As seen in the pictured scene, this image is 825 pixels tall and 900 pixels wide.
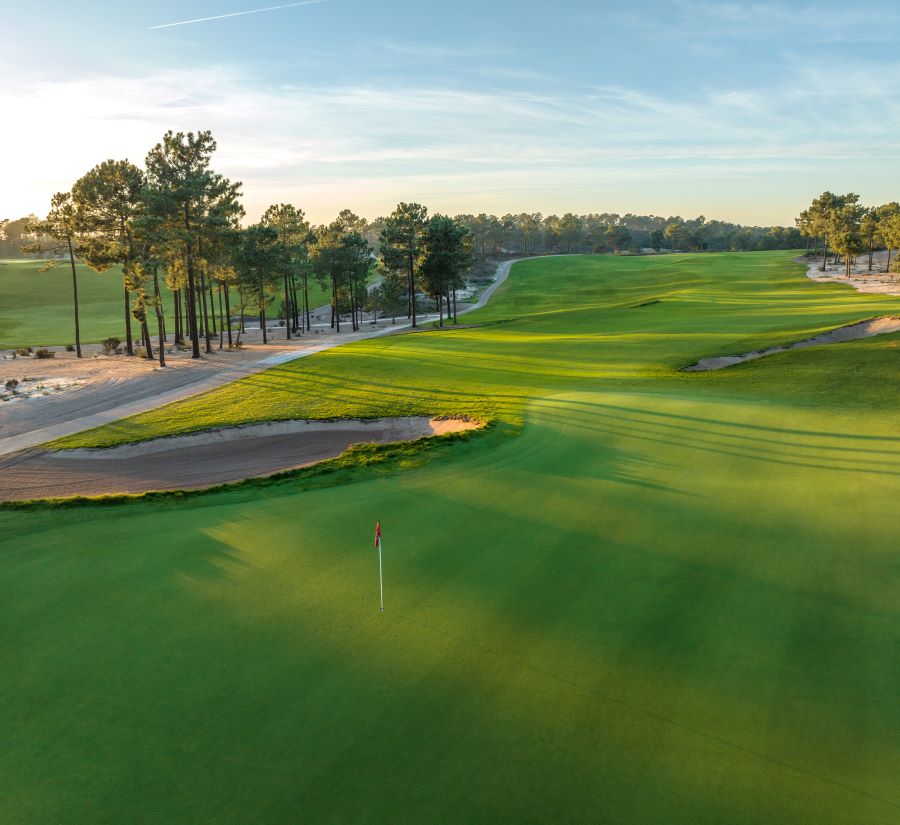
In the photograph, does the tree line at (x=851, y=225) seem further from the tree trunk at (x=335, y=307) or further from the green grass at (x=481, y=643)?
the green grass at (x=481, y=643)

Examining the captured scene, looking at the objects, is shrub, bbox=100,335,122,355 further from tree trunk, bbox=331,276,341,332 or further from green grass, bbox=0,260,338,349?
tree trunk, bbox=331,276,341,332

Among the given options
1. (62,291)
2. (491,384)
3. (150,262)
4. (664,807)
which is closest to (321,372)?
(491,384)

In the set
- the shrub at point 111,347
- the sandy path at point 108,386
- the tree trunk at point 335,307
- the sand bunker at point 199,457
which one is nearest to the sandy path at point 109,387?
the sandy path at point 108,386

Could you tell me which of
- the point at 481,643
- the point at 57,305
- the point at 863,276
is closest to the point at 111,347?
the point at 57,305

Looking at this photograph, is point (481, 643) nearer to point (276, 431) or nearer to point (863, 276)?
point (276, 431)

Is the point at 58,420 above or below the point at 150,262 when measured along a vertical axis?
below

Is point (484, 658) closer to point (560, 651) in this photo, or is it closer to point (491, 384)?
point (560, 651)
